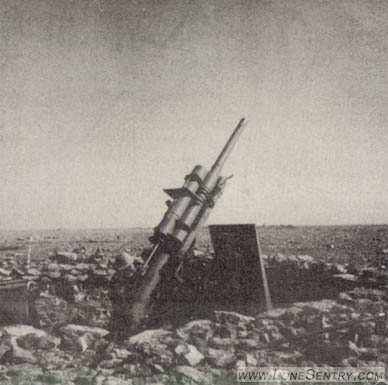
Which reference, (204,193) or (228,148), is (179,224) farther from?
(228,148)

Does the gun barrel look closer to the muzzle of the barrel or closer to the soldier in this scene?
the muzzle of the barrel

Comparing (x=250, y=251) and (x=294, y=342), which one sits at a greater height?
(x=250, y=251)

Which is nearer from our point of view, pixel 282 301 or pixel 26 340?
pixel 26 340

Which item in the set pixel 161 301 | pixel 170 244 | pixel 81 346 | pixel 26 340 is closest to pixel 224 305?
pixel 161 301

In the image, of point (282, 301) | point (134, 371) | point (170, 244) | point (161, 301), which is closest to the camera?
point (134, 371)

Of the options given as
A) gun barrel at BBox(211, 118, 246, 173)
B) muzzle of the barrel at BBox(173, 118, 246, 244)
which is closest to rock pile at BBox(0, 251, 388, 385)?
muzzle of the barrel at BBox(173, 118, 246, 244)

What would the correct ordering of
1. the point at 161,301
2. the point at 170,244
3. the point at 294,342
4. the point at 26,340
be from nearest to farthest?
1. the point at 294,342
2. the point at 26,340
3. the point at 170,244
4. the point at 161,301

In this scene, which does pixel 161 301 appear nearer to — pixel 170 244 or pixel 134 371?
pixel 170 244
